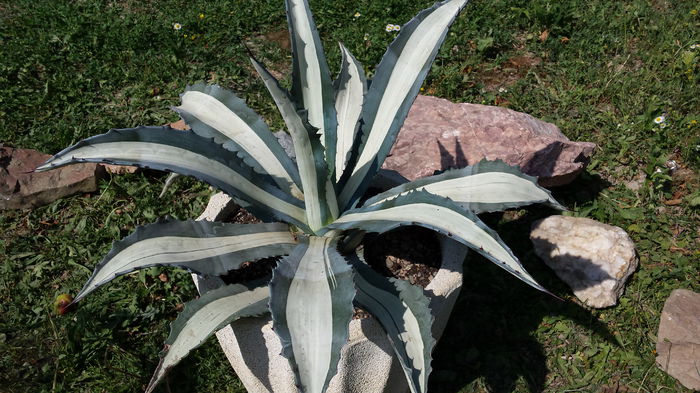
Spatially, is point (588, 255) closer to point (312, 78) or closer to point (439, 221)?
point (439, 221)

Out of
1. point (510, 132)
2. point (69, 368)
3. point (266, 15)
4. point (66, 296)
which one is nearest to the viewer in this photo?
point (69, 368)

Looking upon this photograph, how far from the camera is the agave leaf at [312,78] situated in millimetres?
1842

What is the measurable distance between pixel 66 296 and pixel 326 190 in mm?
1398

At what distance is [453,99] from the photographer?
3.47 meters

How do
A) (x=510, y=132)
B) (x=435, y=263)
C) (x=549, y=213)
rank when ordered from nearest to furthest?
(x=435, y=263)
(x=510, y=132)
(x=549, y=213)

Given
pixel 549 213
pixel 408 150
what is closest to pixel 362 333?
pixel 408 150

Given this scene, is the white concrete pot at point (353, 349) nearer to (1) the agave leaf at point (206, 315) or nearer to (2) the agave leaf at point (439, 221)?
(1) the agave leaf at point (206, 315)

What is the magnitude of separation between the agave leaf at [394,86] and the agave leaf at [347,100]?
0.06 metres

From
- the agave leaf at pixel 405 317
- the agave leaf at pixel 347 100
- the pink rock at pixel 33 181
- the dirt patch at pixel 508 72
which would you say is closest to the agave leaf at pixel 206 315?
the agave leaf at pixel 405 317

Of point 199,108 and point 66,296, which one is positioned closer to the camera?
point 199,108

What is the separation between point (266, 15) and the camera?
13.2 feet

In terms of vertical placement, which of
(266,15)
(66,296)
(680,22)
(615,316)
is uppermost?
(266,15)

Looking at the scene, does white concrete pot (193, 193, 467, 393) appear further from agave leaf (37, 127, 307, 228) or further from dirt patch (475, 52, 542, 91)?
dirt patch (475, 52, 542, 91)

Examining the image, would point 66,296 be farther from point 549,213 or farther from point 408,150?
point 549,213
